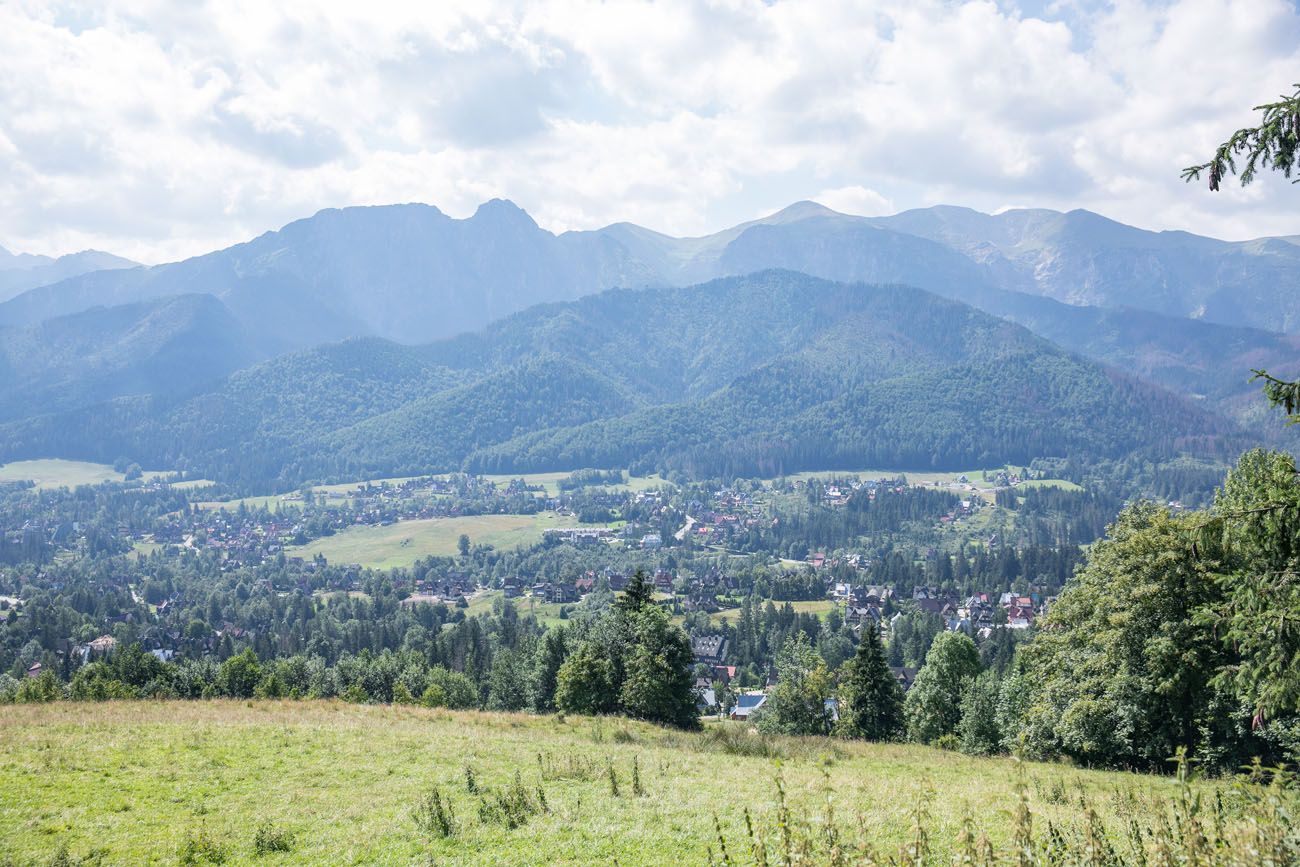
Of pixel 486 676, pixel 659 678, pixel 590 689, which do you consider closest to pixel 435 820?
pixel 659 678

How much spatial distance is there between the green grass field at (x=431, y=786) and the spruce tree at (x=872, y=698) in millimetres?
20379

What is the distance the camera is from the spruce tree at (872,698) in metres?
44.8

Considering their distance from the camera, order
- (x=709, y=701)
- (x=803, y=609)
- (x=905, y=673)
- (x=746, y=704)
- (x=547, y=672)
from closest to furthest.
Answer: (x=547, y=672)
(x=746, y=704)
(x=709, y=701)
(x=905, y=673)
(x=803, y=609)

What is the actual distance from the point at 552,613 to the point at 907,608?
55642mm

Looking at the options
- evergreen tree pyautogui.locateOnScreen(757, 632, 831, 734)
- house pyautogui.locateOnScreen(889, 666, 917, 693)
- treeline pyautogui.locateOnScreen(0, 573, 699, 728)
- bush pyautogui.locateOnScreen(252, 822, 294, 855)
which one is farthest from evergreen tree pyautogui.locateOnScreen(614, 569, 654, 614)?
house pyautogui.locateOnScreen(889, 666, 917, 693)

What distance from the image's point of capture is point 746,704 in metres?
86.4

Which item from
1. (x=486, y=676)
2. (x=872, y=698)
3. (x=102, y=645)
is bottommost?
(x=102, y=645)

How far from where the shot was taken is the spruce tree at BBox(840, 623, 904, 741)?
4475 centimetres

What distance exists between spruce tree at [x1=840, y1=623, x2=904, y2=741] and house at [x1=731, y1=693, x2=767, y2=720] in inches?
1436

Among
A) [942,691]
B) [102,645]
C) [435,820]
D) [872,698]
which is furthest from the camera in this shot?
[102,645]

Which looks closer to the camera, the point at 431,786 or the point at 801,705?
the point at 431,786

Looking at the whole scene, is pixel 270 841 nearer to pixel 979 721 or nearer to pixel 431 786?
pixel 431 786

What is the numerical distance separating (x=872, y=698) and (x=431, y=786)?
3418 cm

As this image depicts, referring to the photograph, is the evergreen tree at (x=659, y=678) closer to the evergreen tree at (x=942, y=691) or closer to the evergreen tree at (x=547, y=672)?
the evergreen tree at (x=547, y=672)
